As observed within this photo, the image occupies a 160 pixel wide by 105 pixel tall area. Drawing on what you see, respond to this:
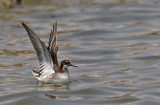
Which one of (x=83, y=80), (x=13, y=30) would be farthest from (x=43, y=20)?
(x=83, y=80)

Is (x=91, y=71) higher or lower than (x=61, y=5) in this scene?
lower

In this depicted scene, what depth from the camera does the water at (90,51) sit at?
34.5ft

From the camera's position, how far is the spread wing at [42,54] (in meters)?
10.4

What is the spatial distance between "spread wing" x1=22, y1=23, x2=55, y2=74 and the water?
0.43 metres

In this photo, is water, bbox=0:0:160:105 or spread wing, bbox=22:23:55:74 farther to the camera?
water, bbox=0:0:160:105

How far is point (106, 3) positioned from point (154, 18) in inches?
110

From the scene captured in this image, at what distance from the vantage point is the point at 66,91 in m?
Result: 10.8

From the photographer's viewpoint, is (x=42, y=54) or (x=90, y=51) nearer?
(x=42, y=54)

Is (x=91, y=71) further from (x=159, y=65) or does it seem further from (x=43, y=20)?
(x=43, y=20)

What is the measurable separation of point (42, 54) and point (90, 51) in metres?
4.08

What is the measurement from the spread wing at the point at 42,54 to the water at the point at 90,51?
A: 1.40 ft

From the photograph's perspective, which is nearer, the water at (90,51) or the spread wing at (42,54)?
the spread wing at (42,54)

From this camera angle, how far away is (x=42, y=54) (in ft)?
35.9

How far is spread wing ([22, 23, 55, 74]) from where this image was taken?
409 inches
